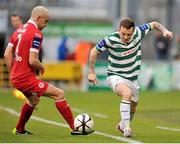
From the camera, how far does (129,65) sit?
14055 millimetres

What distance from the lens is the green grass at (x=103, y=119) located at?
13.1 meters

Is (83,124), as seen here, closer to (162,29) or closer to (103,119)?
(162,29)

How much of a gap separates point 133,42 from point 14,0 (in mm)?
24187

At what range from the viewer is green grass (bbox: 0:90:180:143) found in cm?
1311

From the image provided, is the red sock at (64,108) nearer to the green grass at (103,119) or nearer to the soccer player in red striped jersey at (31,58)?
the soccer player in red striped jersey at (31,58)

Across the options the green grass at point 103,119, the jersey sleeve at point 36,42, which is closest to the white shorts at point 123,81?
the green grass at point 103,119

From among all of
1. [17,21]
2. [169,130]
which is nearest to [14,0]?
[17,21]

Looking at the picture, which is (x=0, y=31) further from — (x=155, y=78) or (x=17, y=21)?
(x=17, y=21)

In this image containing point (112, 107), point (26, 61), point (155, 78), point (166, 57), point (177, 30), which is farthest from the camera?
point (177, 30)

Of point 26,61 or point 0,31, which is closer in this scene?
point 26,61

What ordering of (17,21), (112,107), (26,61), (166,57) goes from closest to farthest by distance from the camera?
1. (26,61)
2. (17,21)
3. (112,107)
4. (166,57)

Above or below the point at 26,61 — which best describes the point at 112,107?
→ below

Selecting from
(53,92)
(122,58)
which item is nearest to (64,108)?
(53,92)

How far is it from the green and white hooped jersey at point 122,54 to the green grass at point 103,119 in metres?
1.07
